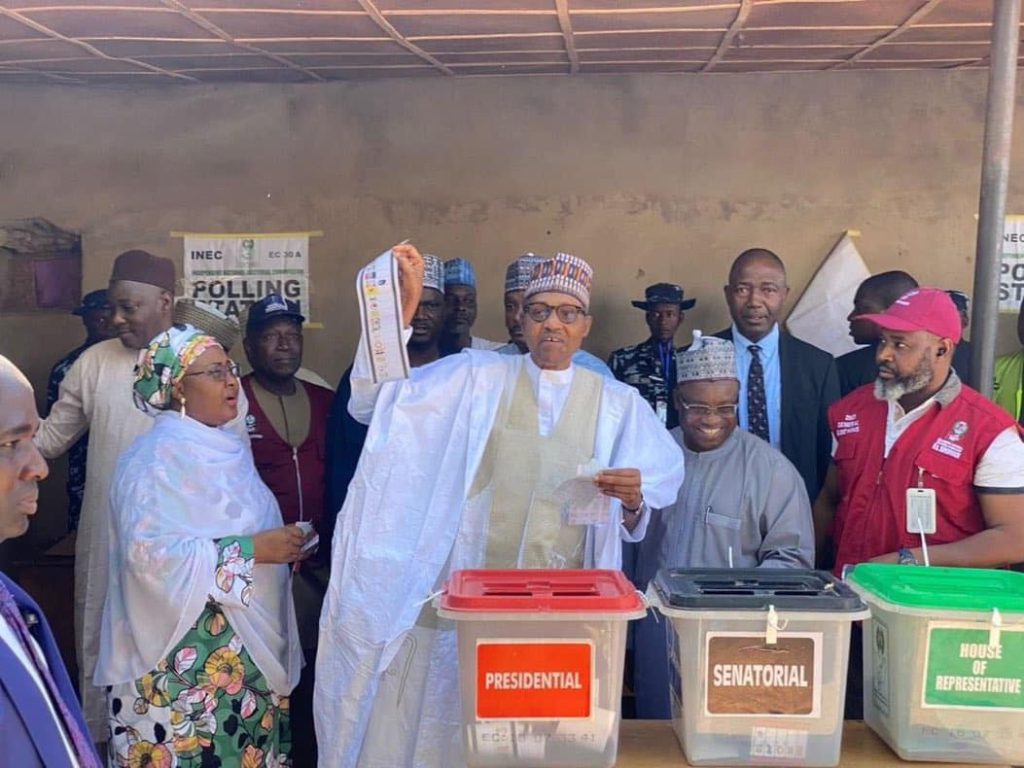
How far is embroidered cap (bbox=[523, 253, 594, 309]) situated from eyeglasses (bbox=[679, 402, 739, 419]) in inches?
21.2

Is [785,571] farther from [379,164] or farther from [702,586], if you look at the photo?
[379,164]

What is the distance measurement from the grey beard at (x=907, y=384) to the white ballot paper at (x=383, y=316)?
149 cm

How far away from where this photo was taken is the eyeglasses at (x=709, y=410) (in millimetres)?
3367

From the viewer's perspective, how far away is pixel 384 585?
9.83 feet

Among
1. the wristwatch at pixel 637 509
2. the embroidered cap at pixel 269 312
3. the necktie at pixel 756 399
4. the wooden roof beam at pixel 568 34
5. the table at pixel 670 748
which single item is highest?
the wooden roof beam at pixel 568 34

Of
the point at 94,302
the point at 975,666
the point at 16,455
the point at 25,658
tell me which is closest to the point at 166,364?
the point at 16,455

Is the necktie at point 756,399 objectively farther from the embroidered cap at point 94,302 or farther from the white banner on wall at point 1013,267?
the embroidered cap at point 94,302

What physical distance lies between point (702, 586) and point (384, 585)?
108 cm

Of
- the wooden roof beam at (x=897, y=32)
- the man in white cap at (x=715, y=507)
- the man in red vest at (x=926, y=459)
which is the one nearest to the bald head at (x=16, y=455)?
the man in white cap at (x=715, y=507)

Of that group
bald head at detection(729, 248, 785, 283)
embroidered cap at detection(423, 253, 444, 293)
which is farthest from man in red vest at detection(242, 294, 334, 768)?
bald head at detection(729, 248, 785, 283)

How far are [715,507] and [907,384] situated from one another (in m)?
0.71

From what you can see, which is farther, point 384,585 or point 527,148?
point 527,148

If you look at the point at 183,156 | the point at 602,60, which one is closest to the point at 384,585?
the point at 602,60

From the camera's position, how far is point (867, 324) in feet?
14.7
